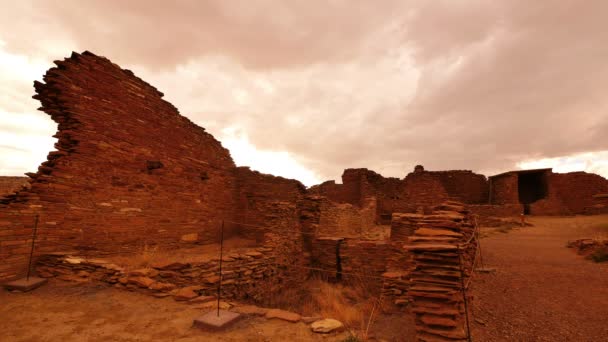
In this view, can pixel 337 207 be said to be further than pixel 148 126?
Yes

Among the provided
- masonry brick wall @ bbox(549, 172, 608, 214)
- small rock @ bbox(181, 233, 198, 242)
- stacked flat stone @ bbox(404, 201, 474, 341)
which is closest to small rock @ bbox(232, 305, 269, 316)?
stacked flat stone @ bbox(404, 201, 474, 341)

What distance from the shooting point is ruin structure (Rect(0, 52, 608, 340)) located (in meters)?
5.30

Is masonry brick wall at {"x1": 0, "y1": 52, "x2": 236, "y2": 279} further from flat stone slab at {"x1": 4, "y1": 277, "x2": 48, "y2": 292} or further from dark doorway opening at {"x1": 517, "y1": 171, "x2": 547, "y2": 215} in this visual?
dark doorway opening at {"x1": 517, "y1": 171, "x2": 547, "y2": 215}

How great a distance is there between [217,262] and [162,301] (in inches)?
87.5

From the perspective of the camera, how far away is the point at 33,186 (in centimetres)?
653

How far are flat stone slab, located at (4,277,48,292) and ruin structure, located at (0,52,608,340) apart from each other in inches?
13.2

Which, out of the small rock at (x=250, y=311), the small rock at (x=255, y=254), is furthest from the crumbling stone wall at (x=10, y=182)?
the small rock at (x=250, y=311)

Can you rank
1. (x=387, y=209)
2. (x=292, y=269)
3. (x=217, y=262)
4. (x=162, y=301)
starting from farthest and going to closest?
(x=387, y=209) → (x=292, y=269) → (x=217, y=262) → (x=162, y=301)

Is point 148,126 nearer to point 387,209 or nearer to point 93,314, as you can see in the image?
point 93,314

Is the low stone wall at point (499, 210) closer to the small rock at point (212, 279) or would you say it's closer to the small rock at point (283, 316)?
the small rock at point (212, 279)

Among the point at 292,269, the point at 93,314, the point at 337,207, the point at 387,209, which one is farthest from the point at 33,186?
the point at 387,209

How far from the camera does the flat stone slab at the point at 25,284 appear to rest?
552 cm

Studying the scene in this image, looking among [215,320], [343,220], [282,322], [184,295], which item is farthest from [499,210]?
[215,320]

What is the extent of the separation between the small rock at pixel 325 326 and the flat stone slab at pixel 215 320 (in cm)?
118
